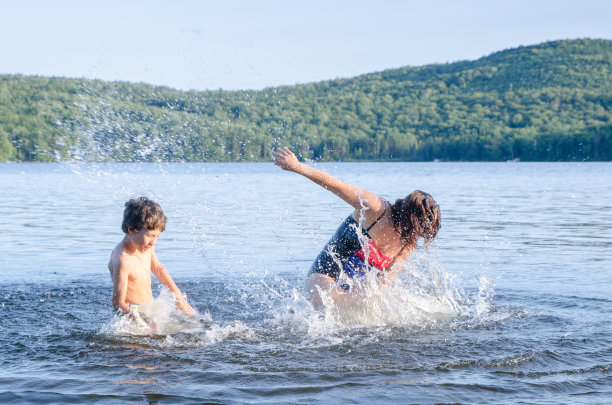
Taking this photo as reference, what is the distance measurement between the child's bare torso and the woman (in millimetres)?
1756

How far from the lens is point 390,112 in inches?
2778

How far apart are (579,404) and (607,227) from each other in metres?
14.1

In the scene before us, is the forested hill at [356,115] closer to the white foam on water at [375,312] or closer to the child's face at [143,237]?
the child's face at [143,237]

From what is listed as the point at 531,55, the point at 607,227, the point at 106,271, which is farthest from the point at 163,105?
the point at 531,55

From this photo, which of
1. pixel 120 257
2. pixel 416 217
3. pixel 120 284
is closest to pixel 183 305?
pixel 120 284

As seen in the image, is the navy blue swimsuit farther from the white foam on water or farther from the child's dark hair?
the child's dark hair

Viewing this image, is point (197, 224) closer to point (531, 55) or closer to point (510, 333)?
point (510, 333)

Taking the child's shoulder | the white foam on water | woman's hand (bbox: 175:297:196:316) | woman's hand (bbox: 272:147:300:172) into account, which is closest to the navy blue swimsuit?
the white foam on water

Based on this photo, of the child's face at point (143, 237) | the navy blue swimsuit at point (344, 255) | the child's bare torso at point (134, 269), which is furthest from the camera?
the navy blue swimsuit at point (344, 255)

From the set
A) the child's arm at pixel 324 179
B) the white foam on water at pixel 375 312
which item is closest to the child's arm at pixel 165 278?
the white foam on water at pixel 375 312

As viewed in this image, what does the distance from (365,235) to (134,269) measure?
236 cm

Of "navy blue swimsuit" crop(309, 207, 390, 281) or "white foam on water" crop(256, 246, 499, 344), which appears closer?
"navy blue swimsuit" crop(309, 207, 390, 281)

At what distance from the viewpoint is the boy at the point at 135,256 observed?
631 cm

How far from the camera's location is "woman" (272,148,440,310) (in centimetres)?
635
